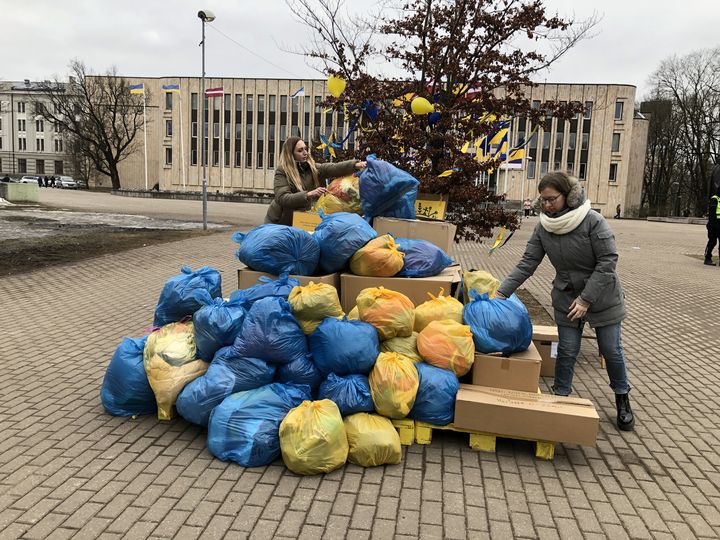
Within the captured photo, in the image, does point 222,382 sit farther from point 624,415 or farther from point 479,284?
point 624,415

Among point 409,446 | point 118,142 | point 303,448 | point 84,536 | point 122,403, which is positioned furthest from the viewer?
point 118,142

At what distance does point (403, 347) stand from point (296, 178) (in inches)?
84.1

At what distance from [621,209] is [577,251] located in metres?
55.9

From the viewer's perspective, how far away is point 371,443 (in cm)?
320

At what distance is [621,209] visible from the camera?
53.7 metres

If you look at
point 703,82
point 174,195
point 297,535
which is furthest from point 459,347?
point 703,82

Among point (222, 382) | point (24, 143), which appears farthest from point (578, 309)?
point (24, 143)

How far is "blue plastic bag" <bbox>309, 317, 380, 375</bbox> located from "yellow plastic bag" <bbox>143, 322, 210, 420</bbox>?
2.77 feet

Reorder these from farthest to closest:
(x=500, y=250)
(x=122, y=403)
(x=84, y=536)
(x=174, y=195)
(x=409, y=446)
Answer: (x=174, y=195), (x=500, y=250), (x=122, y=403), (x=409, y=446), (x=84, y=536)

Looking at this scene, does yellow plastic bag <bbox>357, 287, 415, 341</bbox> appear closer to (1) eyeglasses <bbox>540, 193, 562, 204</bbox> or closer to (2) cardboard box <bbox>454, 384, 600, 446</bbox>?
(2) cardboard box <bbox>454, 384, 600, 446</bbox>

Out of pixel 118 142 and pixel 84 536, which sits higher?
pixel 118 142

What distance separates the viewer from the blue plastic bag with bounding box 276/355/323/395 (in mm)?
3475

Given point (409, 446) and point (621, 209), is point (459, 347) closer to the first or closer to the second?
point (409, 446)

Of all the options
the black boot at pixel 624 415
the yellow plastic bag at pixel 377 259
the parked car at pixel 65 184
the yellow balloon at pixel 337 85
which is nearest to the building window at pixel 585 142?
the parked car at pixel 65 184
